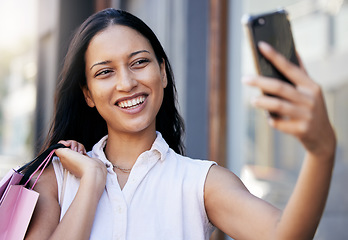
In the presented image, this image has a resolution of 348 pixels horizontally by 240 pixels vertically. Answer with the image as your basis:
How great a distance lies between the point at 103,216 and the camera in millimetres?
1770

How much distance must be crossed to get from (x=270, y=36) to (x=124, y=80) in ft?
2.59

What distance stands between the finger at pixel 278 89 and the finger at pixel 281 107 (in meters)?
0.01

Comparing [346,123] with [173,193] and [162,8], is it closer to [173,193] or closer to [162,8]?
[173,193]

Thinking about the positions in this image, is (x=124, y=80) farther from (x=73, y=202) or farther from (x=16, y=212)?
Answer: (x=16, y=212)

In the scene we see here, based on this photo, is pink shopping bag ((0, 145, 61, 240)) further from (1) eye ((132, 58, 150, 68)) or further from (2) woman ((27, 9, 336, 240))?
(1) eye ((132, 58, 150, 68))

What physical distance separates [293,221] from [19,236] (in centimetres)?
90

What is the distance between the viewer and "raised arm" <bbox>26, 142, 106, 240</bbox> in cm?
165

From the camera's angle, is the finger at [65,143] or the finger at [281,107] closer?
the finger at [281,107]

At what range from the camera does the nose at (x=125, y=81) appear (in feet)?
6.00

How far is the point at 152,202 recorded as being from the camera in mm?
1823

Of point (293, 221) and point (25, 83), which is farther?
point (25, 83)

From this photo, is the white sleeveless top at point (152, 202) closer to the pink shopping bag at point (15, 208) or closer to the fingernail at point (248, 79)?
the pink shopping bag at point (15, 208)

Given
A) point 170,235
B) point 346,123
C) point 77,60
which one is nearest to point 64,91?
point 77,60

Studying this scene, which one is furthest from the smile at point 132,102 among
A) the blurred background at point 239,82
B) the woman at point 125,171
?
the blurred background at point 239,82
